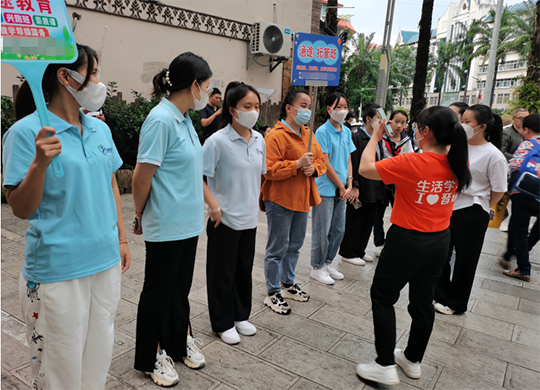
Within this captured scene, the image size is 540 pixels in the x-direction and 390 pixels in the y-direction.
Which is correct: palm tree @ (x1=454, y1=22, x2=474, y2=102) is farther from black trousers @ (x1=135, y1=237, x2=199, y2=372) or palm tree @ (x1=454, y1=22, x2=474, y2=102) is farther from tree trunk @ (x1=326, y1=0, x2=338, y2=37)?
black trousers @ (x1=135, y1=237, x2=199, y2=372)

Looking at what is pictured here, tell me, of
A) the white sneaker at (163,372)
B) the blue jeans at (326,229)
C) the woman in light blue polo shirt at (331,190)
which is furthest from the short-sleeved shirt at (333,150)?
the white sneaker at (163,372)

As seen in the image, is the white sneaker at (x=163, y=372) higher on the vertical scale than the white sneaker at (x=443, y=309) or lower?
higher

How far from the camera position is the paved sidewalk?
2590 mm

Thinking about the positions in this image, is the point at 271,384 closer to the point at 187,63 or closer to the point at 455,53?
the point at 187,63

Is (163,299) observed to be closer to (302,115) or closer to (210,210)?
(210,210)

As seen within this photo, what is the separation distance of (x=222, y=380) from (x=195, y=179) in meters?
1.26

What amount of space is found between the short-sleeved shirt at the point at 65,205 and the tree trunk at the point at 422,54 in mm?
12653

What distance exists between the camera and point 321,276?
426cm

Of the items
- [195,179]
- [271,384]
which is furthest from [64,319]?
[271,384]

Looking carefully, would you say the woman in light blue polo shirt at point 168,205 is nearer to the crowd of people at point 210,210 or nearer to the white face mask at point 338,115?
the crowd of people at point 210,210

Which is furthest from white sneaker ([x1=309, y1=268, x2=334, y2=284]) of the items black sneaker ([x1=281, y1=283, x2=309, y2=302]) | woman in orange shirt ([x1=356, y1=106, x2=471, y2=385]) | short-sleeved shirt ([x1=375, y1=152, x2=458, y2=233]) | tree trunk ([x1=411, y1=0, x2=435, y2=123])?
tree trunk ([x1=411, y1=0, x2=435, y2=123])

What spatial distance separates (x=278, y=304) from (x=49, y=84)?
249 centimetres

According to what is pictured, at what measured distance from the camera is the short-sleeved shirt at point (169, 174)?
2.18 m

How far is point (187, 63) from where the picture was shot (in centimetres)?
231
